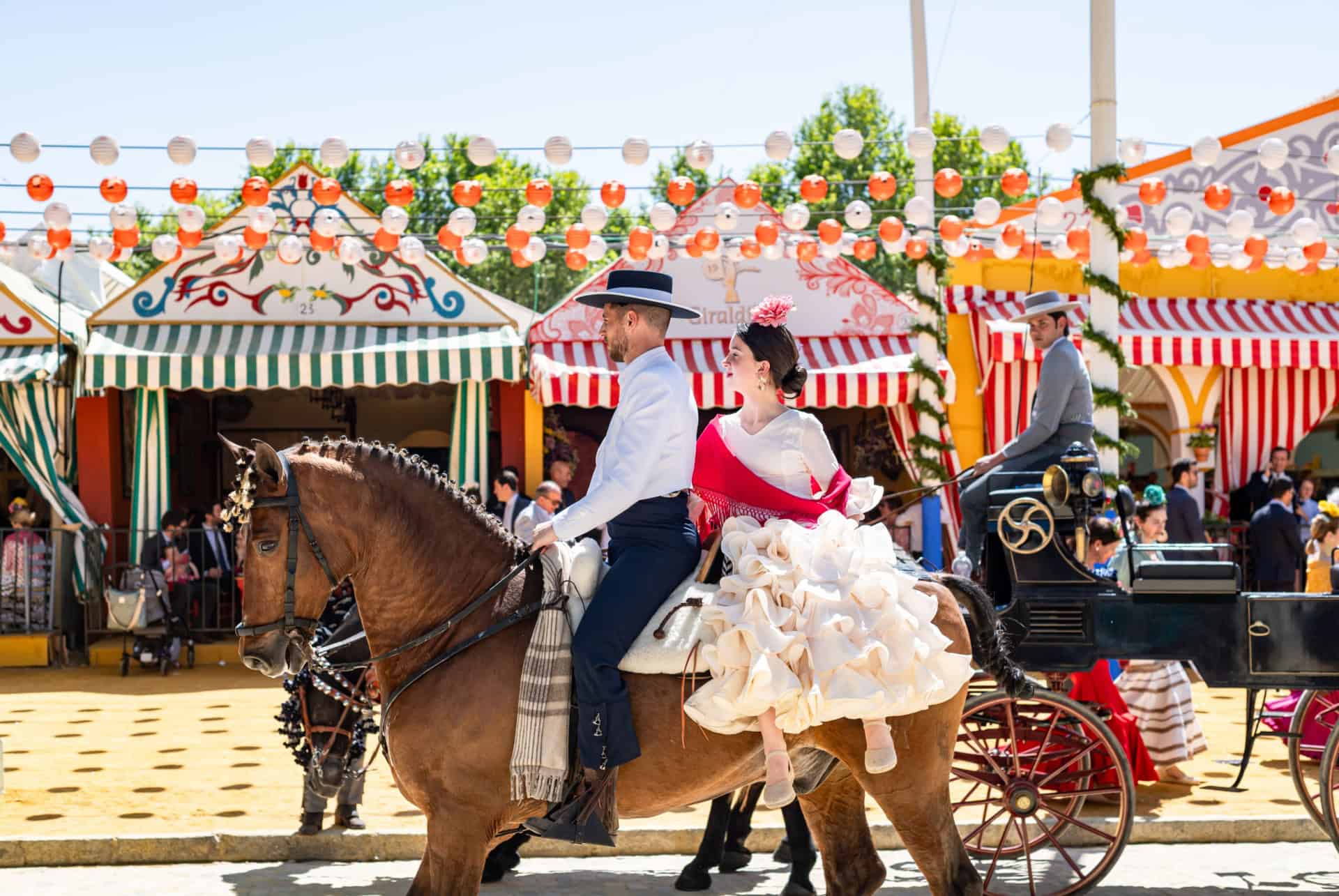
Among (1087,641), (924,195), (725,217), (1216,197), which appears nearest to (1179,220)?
(1216,197)

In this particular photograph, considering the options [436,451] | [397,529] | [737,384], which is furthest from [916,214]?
[436,451]

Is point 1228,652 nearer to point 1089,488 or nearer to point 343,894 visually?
point 1089,488

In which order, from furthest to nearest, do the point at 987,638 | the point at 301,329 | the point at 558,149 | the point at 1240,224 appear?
the point at 301,329 → the point at 1240,224 → the point at 558,149 → the point at 987,638

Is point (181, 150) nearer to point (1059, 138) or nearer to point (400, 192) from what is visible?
point (400, 192)

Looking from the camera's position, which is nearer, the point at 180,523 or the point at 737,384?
the point at 737,384

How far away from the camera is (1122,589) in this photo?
6.18 m

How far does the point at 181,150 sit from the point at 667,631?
24.9ft

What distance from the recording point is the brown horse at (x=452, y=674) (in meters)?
4.40

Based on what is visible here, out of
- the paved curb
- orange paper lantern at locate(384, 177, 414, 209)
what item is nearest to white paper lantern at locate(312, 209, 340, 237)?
orange paper lantern at locate(384, 177, 414, 209)

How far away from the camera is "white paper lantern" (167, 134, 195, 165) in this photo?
412 inches

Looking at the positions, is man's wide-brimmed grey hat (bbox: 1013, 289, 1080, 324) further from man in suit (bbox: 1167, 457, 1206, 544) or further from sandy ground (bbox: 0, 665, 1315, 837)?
man in suit (bbox: 1167, 457, 1206, 544)

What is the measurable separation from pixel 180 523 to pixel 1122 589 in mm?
11014

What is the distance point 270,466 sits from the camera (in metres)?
4.41

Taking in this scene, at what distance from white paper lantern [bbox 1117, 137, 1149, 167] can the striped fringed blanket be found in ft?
23.8
